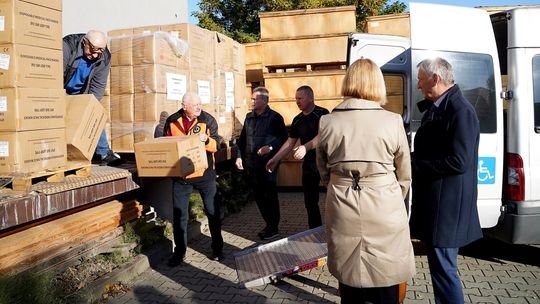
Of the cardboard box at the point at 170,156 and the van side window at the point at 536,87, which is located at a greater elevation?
the van side window at the point at 536,87

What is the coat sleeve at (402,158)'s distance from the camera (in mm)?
2648

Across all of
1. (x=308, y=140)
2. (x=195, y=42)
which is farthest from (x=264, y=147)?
(x=195, y=42)

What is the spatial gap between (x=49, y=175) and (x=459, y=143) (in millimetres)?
3374

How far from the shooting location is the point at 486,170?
14.7ft

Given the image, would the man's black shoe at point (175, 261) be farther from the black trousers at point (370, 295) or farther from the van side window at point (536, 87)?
the van side window at point (536, 87)

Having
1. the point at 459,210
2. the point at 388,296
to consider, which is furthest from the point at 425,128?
the point at 388,296

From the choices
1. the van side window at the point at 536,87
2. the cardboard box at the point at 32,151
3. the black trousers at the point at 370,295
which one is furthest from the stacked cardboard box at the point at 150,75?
the van side window at the point at 536,87

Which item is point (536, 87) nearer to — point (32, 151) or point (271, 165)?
point (271, 165)

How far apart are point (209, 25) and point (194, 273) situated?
17675 millimetres

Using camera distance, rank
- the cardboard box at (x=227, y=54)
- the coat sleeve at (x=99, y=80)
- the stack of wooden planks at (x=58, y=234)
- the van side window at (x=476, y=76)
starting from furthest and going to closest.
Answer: the cardboard box at (x=227, y=54) < the coat sleeve at (x=99, y=80) < the van side window at (x=476, y=76) < the stack of wooden planks at (x=58, y=234)

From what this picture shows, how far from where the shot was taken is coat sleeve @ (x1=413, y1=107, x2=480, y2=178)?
3072 mm

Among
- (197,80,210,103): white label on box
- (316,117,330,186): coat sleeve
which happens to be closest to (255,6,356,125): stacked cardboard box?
(197,80,210,103): white label on box

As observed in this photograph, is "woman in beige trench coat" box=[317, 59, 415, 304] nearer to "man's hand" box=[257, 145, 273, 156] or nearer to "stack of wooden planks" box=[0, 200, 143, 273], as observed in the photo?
"stack of wooden planks" box=[0, 200, 143, 273]

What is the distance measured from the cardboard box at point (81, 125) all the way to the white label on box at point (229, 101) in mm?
3047
